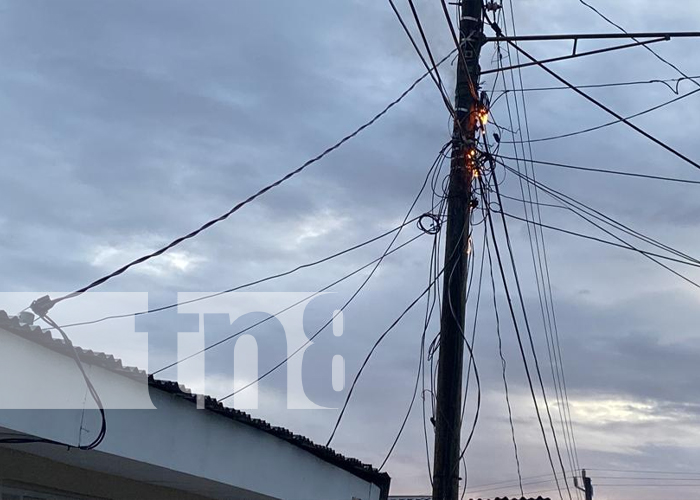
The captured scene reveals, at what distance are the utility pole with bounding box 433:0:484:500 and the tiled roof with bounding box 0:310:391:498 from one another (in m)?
1.87

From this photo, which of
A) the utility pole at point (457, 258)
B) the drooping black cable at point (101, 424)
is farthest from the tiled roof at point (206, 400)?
the utility pole at point (457, 258)

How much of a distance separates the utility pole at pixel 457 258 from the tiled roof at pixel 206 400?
187 cm

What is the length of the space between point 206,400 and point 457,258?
2.58 metres

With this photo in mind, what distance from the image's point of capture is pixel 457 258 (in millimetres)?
7996

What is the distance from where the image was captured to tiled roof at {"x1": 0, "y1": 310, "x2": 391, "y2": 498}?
5.67 metres

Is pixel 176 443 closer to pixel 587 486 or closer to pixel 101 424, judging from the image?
pixel 101 424

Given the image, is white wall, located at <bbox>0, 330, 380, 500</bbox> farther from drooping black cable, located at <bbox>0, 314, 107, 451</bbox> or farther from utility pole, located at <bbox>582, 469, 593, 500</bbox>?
utility pole, located at <bbox>582, 469, 593, 500</bbox>

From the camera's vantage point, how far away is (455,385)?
7.56 meters

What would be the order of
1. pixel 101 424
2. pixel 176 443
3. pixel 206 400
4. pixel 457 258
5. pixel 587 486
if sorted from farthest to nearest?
pixel 587 486, pixel 457 258, pixel 206 400, pixel 176 443, pixel 101 424

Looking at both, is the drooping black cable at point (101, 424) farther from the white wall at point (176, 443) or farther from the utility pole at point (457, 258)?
the utility pole at point (457, 258)

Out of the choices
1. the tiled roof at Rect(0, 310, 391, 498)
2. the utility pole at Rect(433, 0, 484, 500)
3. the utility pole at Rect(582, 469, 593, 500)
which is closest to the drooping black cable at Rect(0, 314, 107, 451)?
the tiled roof at Rect(0, 310, 391, 498)

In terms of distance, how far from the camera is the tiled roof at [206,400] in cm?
567

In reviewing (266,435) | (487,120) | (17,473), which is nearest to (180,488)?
(266,435)

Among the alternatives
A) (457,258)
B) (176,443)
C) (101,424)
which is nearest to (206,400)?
(176,443)
